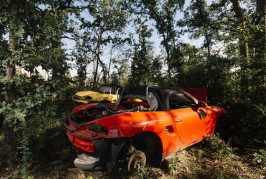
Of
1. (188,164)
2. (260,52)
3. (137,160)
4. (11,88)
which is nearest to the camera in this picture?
(137,160)

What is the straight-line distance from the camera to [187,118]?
16.2ft

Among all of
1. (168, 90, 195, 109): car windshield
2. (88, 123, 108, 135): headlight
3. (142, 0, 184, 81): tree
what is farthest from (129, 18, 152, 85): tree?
(88, 123, 108, 135): headlight

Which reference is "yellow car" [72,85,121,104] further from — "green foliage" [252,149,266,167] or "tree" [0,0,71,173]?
"green foliage" [252,149,266,167]

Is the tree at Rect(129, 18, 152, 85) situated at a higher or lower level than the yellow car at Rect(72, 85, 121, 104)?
higher

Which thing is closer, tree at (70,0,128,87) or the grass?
the grass

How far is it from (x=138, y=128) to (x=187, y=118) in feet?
4.83

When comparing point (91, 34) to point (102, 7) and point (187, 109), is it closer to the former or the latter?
point (102, 7)

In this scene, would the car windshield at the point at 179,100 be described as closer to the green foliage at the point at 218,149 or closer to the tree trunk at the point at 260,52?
the green foliage at the point at 218,149

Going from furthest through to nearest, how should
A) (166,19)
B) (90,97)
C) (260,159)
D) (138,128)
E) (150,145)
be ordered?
(166,19)
(90,97)
(260,159)
(150,145)
(138,128)

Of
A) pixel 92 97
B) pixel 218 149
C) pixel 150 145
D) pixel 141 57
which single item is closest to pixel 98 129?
pixel 150 145

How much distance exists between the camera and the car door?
4.72 m

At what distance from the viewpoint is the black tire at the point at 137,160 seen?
4.15 metres

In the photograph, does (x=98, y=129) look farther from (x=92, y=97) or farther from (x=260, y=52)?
(x=260, y=52)

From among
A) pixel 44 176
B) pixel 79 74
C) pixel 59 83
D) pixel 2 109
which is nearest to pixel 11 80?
pixel 2 109
